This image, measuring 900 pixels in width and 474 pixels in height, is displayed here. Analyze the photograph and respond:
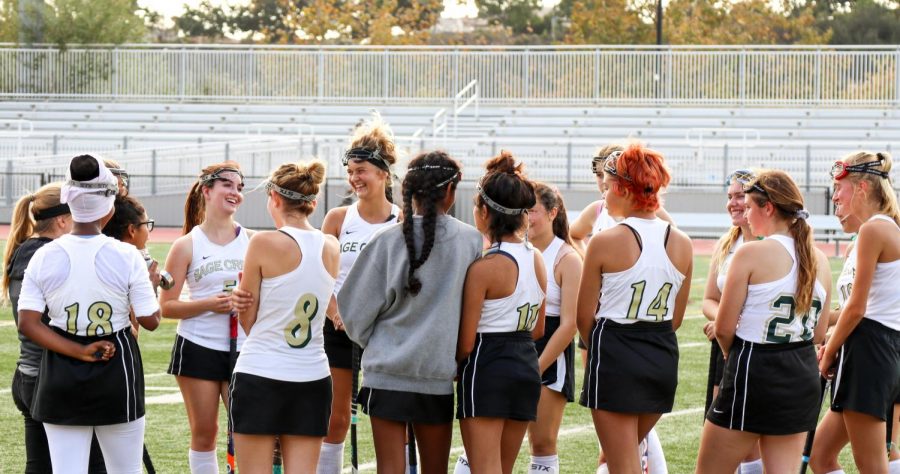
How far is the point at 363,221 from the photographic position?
6.63 meters

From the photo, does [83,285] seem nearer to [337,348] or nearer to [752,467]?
[337,348]

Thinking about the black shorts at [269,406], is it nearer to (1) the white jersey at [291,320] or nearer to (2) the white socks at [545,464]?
(1) the white jersey at [291,320]

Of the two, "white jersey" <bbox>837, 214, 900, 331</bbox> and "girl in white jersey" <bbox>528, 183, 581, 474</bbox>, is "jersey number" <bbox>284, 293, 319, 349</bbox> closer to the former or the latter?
"girl in white jersey" <bbox>528, 183, 581, 474</bbox>

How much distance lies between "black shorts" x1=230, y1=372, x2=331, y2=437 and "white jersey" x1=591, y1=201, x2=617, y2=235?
8.37ft

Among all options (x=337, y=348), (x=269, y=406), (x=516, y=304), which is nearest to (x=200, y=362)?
(x=337, y=348)

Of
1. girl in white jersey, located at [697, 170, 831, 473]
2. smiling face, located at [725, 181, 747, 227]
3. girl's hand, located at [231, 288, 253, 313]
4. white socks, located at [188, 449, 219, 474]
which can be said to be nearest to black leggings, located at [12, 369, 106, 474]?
white socks, located at [188, 449, 219, 474]

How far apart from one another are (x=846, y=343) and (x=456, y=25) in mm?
87045

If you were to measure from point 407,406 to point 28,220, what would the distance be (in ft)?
6.92

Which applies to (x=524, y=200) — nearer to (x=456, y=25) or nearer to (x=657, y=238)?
(x=657, y=238)

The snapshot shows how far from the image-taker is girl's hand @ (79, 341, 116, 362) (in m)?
5.09

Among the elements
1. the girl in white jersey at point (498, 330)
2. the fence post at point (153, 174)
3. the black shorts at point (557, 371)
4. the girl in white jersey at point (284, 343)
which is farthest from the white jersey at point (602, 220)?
the fence post at point (153, 174)

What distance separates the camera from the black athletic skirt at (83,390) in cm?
511

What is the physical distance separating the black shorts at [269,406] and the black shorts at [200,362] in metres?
Answer: 0.88

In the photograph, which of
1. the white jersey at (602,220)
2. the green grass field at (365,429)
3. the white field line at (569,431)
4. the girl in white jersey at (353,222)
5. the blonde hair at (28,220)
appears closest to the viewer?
the blonde hair at (28,220)
